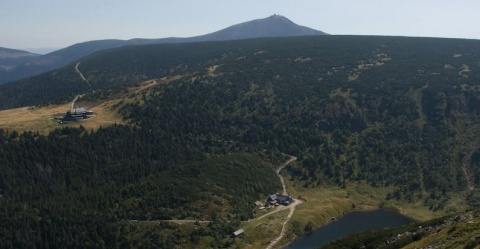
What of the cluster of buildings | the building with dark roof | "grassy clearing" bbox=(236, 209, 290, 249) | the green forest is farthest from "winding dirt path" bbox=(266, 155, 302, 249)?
the cluster of buildings

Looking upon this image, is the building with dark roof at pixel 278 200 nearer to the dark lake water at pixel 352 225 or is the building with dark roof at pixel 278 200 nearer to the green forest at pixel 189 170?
the green forest at pixel 189 170

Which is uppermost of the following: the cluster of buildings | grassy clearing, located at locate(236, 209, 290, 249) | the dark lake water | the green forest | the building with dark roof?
the cluster of buildings

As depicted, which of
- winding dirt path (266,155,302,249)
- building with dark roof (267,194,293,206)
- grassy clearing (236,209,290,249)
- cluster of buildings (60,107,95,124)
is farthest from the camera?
cluster of buildings (60,107,95,124)

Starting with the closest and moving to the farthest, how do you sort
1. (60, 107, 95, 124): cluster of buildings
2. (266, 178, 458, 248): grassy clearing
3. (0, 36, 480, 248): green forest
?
1. (0, 36, 480, 248): green forest
2. (266, 178, 458, 248): grassy clearing
3. (60, 107, 95, 124): cluster of buildings

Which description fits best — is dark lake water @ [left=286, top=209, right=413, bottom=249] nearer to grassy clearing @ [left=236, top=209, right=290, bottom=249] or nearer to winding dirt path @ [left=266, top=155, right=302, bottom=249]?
winding dirt path @ [left=266, top=155, right=302, bottom=249]

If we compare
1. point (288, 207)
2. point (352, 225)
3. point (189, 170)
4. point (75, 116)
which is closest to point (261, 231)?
point (288, 207)

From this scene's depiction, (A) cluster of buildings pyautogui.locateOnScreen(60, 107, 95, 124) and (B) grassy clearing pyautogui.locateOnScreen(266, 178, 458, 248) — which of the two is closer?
(B) grassy clearing pyautogui.locateOnScreen(266, 178, 458, 248)

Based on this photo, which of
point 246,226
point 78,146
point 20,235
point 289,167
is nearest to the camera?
point 20,235

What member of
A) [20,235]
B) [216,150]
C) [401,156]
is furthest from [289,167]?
[20,235]

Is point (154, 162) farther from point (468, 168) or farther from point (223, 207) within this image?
point (468, 168)
